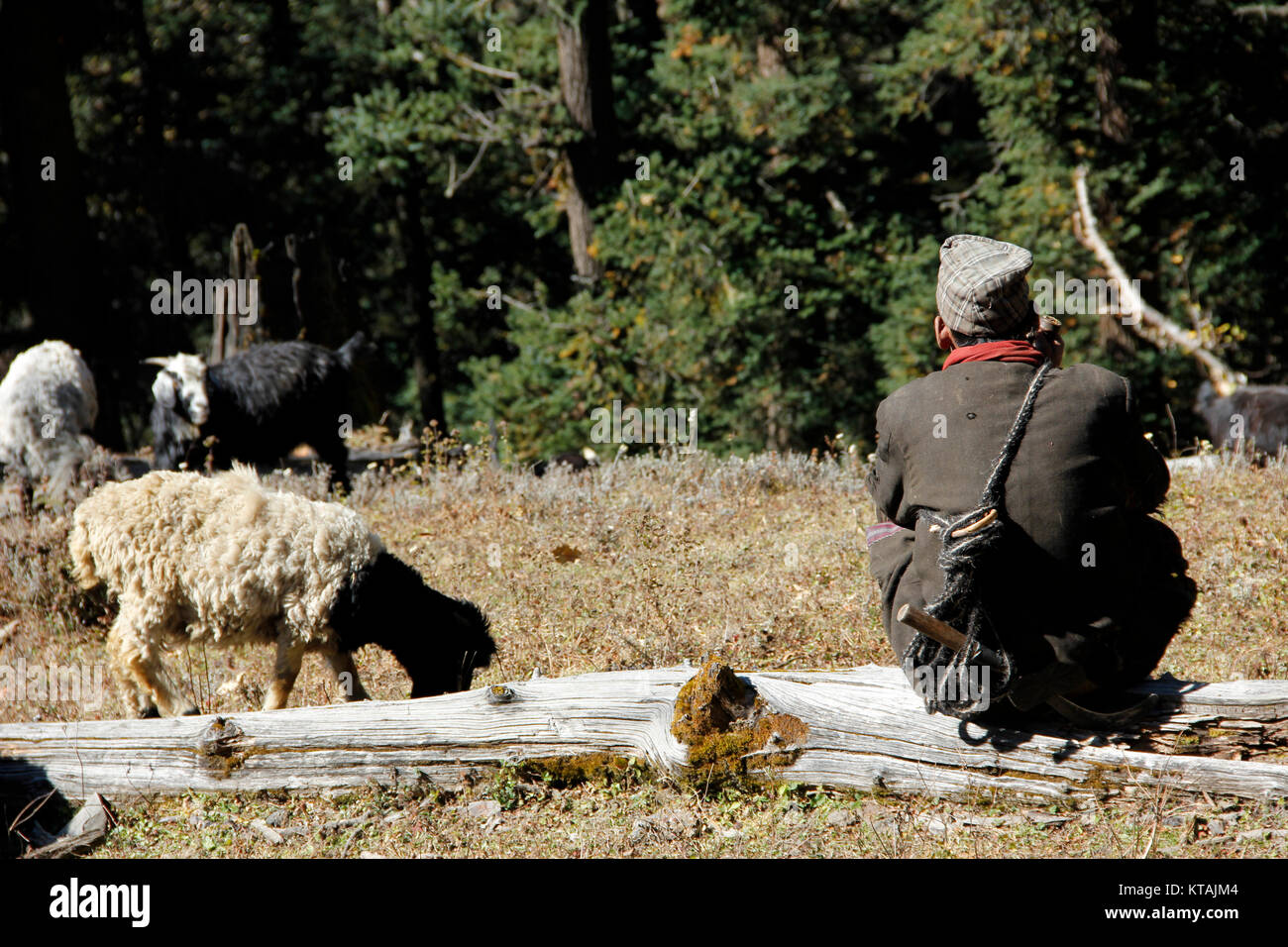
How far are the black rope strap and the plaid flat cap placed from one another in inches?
8.2

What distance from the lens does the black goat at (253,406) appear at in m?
9.45

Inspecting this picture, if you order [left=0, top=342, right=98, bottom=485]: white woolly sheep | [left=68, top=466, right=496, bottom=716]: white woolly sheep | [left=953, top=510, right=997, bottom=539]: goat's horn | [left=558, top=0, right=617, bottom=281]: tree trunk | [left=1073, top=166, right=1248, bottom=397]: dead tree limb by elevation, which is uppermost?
[left=558, top=0, right=617, bottom=281]: tree trunk

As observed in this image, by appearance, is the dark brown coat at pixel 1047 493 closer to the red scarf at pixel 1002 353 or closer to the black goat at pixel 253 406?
the red scarf at pixel 1002 353

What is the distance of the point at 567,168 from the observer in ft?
53.8

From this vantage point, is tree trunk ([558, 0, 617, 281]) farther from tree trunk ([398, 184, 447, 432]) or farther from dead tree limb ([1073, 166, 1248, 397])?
tree trunk ([398, 184, 447, 432])

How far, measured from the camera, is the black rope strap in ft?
10.9

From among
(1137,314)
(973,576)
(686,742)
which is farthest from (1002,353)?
(1137,314)

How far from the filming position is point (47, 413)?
9.96 m

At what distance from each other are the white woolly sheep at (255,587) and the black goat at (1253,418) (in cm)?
794

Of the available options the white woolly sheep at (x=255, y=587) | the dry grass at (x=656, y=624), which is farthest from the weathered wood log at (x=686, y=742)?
the white woolly sheep at (x=255, y=587)

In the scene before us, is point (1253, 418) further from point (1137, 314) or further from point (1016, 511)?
point (1016, 511)

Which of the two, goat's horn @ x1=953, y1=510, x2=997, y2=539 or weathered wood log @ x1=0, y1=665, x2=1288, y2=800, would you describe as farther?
weathered wood log @ x1=0, y1=665, x2=1288, y2=800

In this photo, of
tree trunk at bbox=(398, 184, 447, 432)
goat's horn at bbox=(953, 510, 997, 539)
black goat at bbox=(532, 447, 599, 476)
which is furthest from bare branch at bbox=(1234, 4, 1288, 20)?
tree trunk at bbox=(398, 184, 447, 432)

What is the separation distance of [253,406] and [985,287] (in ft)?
25.0
